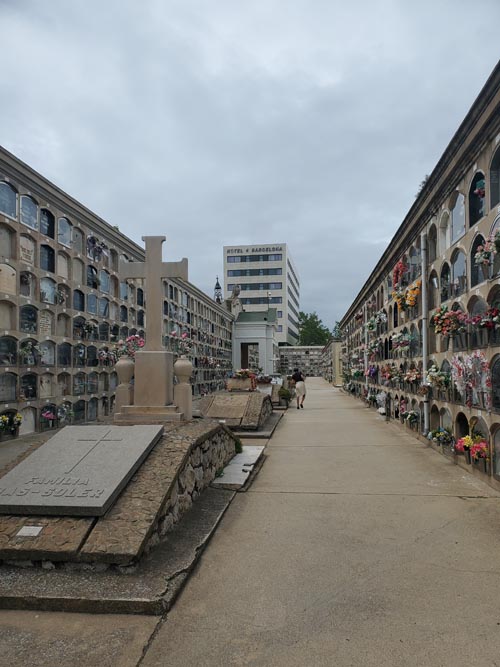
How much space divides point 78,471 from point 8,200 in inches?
286

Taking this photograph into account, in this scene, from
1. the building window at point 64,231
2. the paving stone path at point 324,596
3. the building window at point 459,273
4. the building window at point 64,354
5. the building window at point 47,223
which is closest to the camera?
Answer: the paving stone path at point 324,596

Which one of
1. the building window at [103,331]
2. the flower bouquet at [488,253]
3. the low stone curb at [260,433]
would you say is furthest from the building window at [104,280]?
the flower bouquet at [488,253]

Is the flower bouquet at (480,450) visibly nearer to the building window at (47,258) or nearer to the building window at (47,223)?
the building window at (47,258)

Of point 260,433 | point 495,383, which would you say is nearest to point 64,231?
point 260,433

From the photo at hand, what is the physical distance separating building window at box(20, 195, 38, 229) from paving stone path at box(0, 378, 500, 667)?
7460 mm

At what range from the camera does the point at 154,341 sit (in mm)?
7164

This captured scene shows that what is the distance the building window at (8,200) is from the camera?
30.3 ft

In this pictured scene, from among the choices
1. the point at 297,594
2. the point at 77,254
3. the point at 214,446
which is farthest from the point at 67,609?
the point at 77,254

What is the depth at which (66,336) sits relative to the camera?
445 inches

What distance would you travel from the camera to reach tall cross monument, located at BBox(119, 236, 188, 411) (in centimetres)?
681

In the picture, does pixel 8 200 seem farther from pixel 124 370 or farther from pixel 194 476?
pixel 194 476

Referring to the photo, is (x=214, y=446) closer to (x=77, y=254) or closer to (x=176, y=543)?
(x=176, y=543)

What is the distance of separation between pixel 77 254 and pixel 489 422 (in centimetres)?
978

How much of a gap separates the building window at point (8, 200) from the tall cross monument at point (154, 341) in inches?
136
